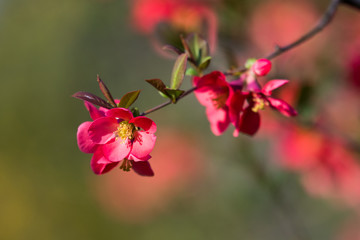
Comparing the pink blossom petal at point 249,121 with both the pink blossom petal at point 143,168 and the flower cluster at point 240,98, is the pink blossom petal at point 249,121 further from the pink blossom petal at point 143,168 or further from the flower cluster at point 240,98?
the pink blossom petal at point 143,168

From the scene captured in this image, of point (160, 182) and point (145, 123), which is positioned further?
point (160, 182)

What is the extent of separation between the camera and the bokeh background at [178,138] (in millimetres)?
1080

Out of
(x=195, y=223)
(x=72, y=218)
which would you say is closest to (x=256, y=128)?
(x=195, y=223)

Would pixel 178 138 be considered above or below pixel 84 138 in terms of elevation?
below

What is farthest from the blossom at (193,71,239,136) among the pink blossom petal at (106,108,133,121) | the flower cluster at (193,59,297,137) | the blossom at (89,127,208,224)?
the blossom at (89,127,208,224)

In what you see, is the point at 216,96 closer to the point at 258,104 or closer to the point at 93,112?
the point at 258,104

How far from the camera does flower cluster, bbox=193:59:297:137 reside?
0.46m

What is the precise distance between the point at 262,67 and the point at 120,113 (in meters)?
0.18

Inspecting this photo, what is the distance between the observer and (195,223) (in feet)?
9.18

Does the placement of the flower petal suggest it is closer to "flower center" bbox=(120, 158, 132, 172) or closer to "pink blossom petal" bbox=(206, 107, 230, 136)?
"pink blossom petal" bbox=(206, 107, 230, 136)

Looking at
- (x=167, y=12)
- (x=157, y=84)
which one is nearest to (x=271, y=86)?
(x=157, y=84)

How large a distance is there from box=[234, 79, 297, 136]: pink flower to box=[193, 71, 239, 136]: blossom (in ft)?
0.08

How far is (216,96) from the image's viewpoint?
1.61 ft

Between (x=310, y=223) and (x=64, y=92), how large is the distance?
3105 mm
